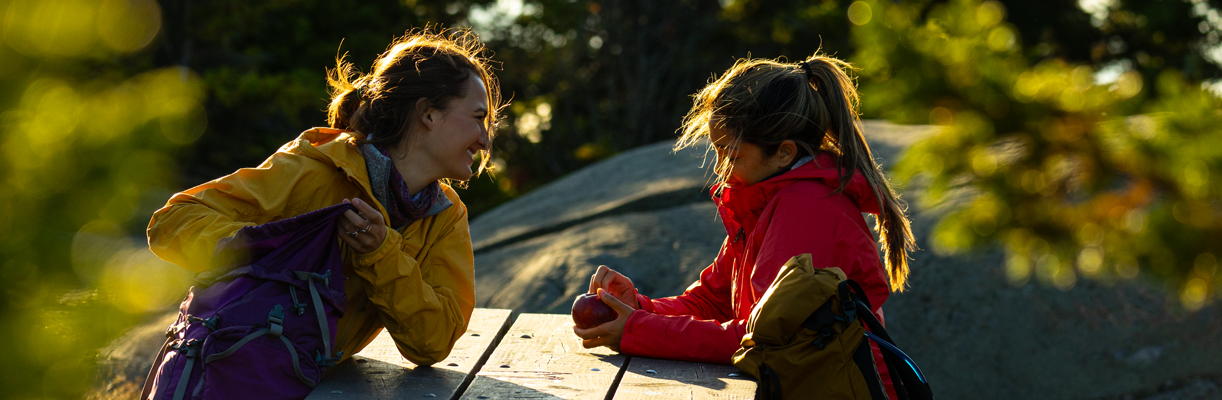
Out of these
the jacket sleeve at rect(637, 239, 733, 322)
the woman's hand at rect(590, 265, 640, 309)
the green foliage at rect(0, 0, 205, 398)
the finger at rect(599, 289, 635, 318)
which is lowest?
the jacket sleeve at rect(637, 239, 733, 322)

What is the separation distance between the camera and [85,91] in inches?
29.4

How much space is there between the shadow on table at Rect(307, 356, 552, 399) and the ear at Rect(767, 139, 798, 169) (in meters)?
1.05

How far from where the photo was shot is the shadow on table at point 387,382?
7.17ft

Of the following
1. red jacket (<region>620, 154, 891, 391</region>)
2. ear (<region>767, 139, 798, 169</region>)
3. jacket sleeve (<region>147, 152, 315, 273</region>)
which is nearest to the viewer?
jacket sleeve (<region>147, 152, 315, 273</region>)

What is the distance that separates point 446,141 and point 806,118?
112 cm

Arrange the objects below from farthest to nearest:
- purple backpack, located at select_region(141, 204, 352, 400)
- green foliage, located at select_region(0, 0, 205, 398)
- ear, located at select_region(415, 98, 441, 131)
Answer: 1. ear, located at select_region(415, 98, 441, 131)
2. purple backpack, located at select_region(141, 204, 352, 400)
3. green foliage, located at select_region(0, 0, 205, 398)

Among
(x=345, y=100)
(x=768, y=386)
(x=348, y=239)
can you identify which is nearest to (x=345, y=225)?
(x=348, y=239)

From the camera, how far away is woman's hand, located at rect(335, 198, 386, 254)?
83.5 inches

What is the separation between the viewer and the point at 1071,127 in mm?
1058

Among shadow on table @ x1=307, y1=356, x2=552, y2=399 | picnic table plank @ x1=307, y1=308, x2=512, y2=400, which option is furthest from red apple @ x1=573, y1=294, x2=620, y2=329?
shadow on table @ x1=307, y1=356, x2=552, y2=399

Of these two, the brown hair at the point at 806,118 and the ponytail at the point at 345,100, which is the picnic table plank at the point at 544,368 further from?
the ponytail at the point at 345,100

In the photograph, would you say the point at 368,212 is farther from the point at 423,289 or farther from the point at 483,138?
the point at 483,138

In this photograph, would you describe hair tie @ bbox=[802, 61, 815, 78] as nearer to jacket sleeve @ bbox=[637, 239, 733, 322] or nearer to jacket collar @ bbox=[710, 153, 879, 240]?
jacket collar @ bbox=[710, 153, 879, 240]

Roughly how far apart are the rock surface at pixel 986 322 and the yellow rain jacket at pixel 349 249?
7.41ft
